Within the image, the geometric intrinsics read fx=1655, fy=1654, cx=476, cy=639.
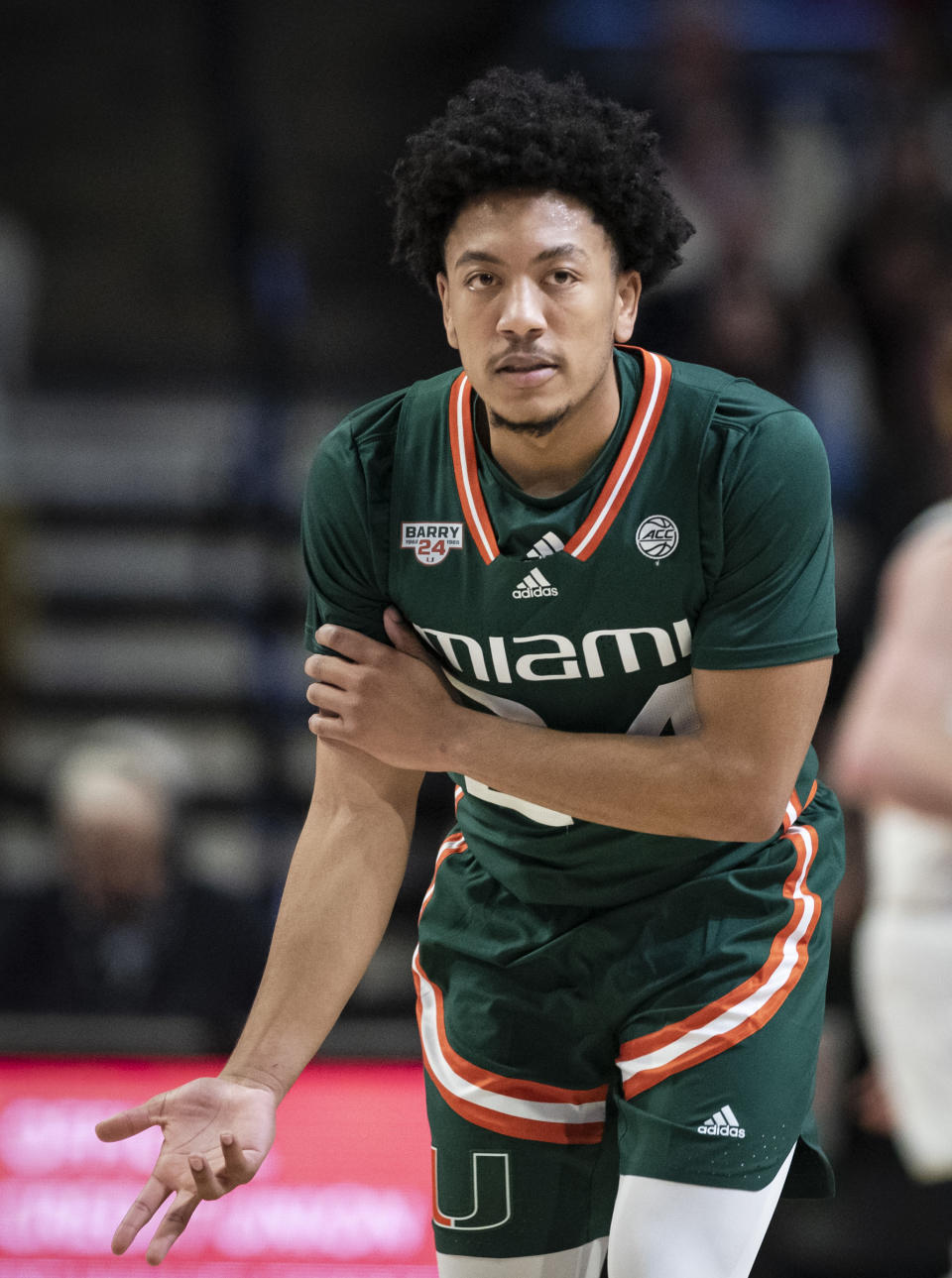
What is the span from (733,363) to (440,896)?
3416 millimetres

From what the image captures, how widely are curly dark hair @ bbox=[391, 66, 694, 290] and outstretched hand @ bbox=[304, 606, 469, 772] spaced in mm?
545

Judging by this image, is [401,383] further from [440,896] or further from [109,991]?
[440,896]

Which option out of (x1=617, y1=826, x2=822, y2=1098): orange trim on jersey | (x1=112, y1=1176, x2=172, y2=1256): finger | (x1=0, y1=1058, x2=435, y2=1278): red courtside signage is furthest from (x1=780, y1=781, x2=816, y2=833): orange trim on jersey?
(x1=0, y1=1058, x2=435, y2=1278): red courtside signage

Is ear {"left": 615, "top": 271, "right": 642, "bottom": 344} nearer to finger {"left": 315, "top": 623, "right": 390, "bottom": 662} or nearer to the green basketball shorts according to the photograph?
finger {"left": 315, "top": 623, "right": 390, "bottom": 662}

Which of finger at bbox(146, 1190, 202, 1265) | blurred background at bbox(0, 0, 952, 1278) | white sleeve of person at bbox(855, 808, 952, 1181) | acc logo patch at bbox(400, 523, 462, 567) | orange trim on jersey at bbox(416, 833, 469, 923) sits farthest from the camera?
blurred background at bbox(0, 0, 952, 1278)

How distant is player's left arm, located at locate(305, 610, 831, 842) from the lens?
7.32 ft

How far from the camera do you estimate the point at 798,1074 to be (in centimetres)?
236

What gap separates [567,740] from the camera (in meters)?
2.29

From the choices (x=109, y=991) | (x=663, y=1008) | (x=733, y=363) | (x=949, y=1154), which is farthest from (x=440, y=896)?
(x=733, y=363)

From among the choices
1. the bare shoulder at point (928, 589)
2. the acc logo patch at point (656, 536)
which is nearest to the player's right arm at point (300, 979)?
the acc logo patch at point (656, 536)

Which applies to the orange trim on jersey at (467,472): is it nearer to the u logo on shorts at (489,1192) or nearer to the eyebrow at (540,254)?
the eyebrow at (540,254)

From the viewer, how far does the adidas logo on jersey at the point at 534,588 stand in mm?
2312

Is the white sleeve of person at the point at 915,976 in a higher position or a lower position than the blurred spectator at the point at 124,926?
higher

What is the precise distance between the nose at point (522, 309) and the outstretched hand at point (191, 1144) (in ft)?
3.65
